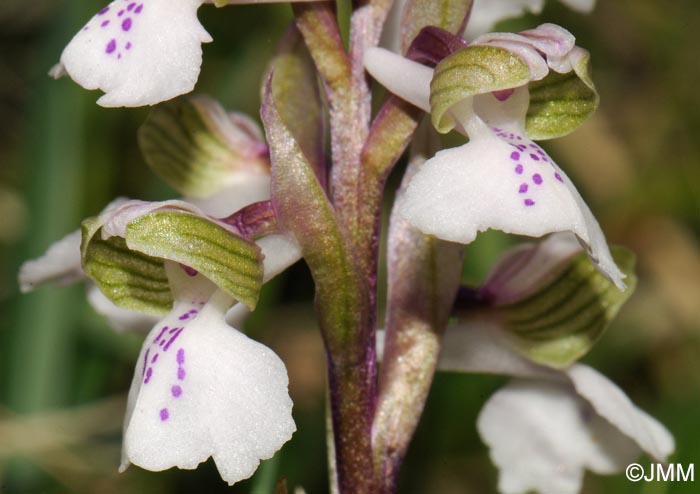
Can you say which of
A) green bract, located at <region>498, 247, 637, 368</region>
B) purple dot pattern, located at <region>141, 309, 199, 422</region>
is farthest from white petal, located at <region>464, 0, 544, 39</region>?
purple dot pattern, located at <region>141, 309, 199, 422</region>

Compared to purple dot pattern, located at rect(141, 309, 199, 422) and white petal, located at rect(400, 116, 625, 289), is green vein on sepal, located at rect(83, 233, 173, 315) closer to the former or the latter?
purple dot pattern, located at rect(141, 309, 199, 422)

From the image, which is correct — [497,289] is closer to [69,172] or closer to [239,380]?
Answer: [239,380]

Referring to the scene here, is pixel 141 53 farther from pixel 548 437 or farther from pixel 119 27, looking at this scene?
pixel 548 437

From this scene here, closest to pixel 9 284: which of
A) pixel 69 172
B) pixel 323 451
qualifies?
pixel 69 172

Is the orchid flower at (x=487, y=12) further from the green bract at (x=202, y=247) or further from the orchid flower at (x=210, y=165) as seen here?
the green bract at (x=202, y=247)

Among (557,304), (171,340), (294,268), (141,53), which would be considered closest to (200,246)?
(171,340)
